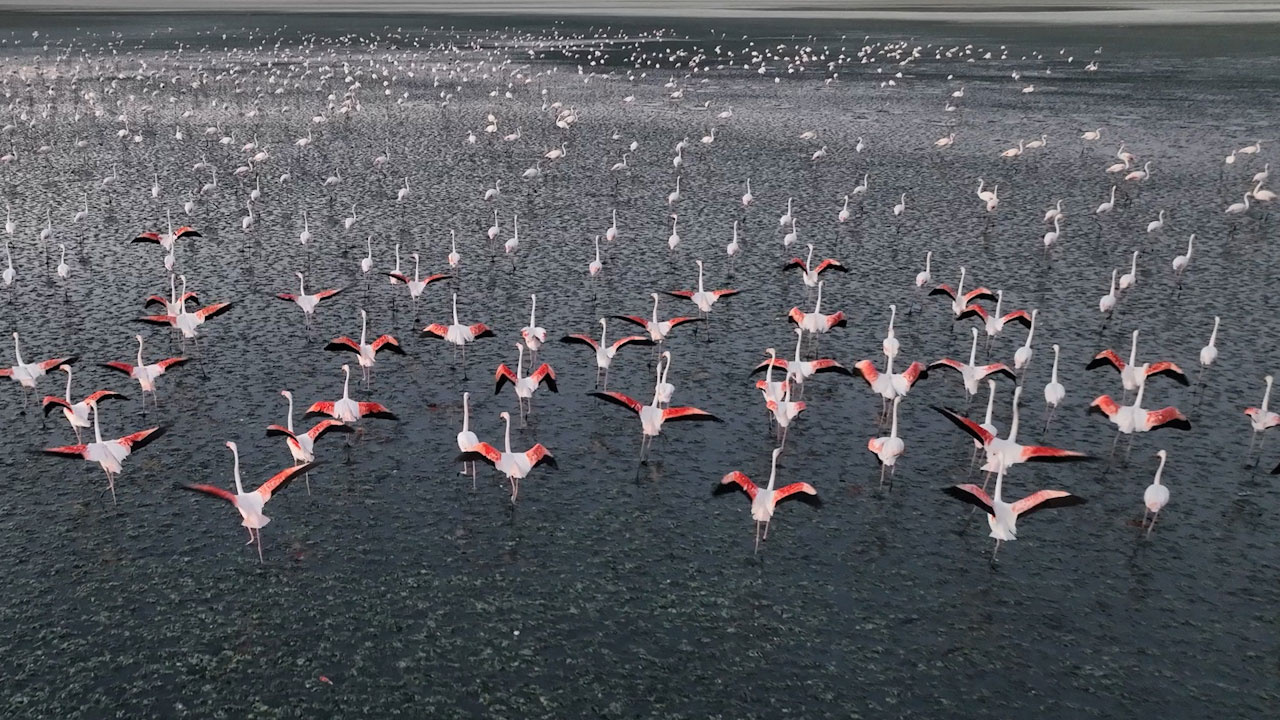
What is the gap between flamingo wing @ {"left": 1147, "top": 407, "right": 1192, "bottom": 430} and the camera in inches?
683

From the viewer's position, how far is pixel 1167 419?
693 inches

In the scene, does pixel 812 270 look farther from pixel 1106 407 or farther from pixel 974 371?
pixel 1106 407

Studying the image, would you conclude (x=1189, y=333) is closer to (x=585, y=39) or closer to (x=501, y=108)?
(x=501, y=108)

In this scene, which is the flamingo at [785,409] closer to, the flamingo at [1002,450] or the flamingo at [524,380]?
the flamingo at [1002,450]

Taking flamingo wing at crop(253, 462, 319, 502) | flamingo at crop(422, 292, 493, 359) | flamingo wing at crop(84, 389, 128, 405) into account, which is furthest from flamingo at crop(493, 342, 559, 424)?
flamingo wing at crop(84, 389, 128, 405)

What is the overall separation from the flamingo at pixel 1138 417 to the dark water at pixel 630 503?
78 cm

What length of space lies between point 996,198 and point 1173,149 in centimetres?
1598

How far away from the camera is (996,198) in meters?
36.0

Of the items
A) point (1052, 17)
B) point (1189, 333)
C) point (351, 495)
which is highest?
point (1052, 17)

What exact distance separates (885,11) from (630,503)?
6775 inches

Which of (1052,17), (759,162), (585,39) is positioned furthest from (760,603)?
(1052,17)

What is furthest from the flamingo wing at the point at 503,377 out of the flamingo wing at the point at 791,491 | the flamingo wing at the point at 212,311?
the flamingo wing at the point at 212,311

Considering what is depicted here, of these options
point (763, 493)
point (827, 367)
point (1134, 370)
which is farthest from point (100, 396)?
point (1134, 370)

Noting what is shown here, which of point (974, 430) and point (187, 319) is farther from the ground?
point (974, 430)
